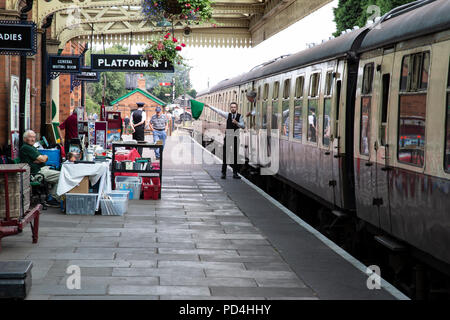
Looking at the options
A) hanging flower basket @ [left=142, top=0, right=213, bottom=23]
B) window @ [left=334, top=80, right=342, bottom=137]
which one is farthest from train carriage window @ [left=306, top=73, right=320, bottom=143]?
hanging flower basket @ [left=142, top=0, right=213, bottom=23]

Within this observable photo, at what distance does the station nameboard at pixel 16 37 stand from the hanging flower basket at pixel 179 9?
3.70m

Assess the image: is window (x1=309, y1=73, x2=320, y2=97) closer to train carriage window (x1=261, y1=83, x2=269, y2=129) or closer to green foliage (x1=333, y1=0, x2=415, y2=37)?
train carriage window (x1=261, y1=83, x2=269, y2=129)

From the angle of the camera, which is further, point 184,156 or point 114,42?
point 184,156

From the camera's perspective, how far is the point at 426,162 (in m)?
6.71

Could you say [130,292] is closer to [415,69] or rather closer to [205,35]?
→ [415,69]

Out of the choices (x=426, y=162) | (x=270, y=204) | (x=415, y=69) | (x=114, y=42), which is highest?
(x=114, y=42)

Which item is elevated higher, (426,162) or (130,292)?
(426,162)

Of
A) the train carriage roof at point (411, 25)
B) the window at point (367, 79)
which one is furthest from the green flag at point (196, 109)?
the window at point (367, 79)

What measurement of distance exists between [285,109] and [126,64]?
13.2 ft

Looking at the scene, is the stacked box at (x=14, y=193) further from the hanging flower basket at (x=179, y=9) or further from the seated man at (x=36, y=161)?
the hanging flower basket at (x=179, y=9)

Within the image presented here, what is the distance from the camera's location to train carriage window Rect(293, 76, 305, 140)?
13086 millimetres
